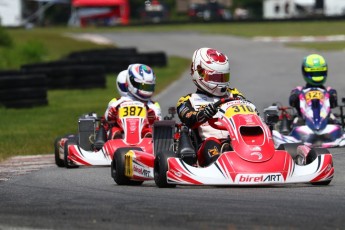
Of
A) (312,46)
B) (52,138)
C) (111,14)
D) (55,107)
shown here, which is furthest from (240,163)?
(111,14)

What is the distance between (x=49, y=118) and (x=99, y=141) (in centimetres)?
712

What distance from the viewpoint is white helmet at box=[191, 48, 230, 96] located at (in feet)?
33.8

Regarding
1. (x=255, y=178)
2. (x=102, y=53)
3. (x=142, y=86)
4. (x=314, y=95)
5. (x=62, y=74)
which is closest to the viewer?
(x=255, y=178)

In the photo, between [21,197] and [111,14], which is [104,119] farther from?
[111,14]

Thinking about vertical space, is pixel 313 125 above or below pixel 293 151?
below

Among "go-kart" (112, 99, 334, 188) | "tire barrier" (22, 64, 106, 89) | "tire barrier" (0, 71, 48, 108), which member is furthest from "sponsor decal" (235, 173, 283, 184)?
A: "tire barrier" (22, 64, 106, 89)

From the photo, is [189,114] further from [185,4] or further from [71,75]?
[185,4]

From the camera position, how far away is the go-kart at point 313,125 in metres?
14.3

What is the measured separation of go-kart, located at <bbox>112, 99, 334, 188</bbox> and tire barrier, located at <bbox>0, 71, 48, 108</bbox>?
11.8m

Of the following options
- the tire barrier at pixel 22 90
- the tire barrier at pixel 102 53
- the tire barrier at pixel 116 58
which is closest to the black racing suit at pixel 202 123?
the tire barrier at pixel 22 90

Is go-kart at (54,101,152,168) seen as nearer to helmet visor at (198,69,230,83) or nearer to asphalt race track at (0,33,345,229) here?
asphalt race track at (0,33,345,229)

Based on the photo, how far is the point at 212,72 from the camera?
A: 33.8 feet

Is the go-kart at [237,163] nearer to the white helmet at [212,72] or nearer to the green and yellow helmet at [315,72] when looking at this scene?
the white helmet at [212,72]

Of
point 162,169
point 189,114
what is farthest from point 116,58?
point 162,169
